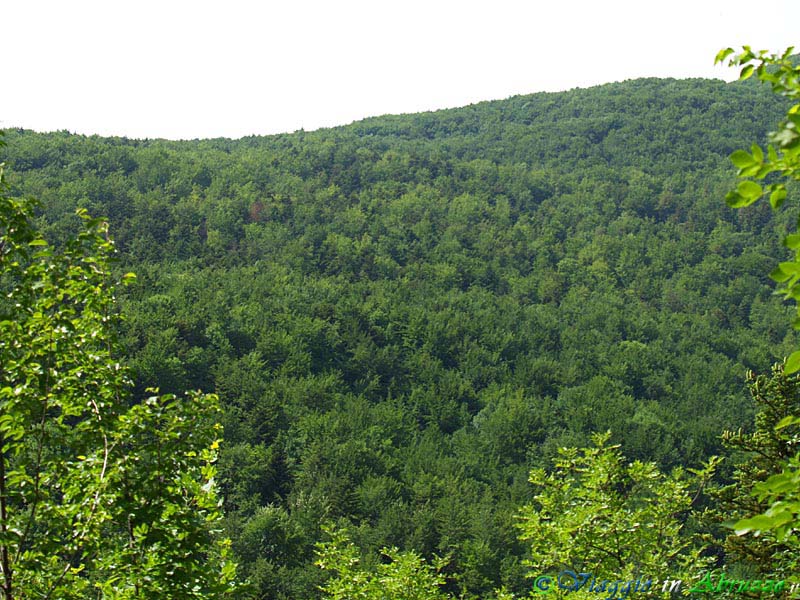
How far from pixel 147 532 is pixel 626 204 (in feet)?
330

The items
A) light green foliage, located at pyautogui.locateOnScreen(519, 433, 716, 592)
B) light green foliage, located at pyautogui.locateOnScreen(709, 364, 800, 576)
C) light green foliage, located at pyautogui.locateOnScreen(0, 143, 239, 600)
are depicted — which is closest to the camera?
light green foliage, located at pyautogui.locateOnScreen(0, 143, 239, 600)

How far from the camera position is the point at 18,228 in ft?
18.0

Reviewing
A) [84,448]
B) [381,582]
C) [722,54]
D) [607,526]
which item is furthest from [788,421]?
[381,582]

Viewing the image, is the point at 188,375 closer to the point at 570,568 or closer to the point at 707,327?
the point at 570,568

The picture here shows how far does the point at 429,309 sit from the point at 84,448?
6490 cm

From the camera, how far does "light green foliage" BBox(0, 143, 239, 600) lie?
5.37 m

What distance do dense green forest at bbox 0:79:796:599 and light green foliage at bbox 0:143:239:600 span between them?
22.0 meters

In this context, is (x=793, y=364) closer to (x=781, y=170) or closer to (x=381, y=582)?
(x=781, y=170)

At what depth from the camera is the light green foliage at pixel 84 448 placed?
5.37 m

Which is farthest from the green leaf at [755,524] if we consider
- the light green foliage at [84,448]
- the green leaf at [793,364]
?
the light green foliage at [84,448]

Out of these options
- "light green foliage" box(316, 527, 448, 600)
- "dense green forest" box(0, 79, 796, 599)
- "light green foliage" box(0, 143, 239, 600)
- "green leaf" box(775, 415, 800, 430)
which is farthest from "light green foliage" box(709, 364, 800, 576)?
"dense green forest" box(0, 79, 796, 599)

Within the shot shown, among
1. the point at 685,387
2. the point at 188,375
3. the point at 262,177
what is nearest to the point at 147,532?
the point at 188,375

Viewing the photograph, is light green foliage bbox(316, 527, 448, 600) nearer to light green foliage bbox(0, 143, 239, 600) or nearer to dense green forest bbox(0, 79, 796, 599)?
light green foliage bbox(0, 143, 239, 600)

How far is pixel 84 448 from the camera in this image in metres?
5.68
